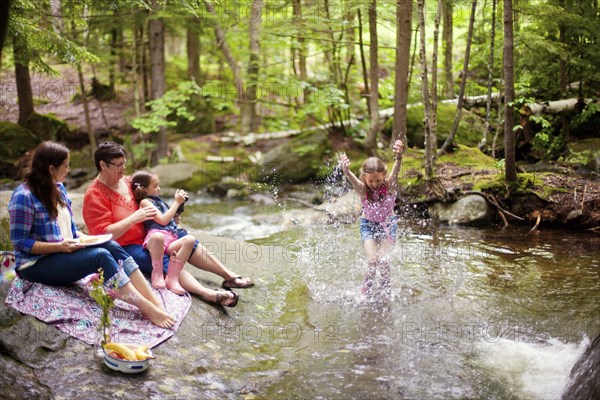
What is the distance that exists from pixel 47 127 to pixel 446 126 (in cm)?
1179

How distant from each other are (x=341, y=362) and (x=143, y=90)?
16115 mm

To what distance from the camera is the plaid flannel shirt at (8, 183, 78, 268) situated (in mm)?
4672

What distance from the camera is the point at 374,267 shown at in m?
6.60

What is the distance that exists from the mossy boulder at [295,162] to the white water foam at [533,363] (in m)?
9.67

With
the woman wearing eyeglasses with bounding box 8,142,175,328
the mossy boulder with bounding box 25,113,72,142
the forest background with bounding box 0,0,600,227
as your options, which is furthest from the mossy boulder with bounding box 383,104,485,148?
the mossy boulder with bounding box 25,113,72,142

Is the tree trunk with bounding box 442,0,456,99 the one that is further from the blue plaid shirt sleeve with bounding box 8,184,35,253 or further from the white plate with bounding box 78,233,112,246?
the blue plaid shirt sleeve with bounding box 8,184,35,253

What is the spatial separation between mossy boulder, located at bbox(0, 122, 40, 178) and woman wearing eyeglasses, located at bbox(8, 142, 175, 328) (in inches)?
461

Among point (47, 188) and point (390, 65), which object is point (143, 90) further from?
point (47, 188)

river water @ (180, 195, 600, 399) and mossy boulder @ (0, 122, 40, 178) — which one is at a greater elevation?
mossy boulder @ (0, 122, 40, 178)

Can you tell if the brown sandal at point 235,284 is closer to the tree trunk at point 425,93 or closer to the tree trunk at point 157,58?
the tree trunk at point 425,93

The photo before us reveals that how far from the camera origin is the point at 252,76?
1584 centimetres

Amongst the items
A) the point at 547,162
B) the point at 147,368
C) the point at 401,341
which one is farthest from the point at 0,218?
the point at 547,162

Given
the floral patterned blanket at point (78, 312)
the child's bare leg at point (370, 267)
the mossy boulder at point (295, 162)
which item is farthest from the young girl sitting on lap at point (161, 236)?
the mossy boulder at point (295, 162)

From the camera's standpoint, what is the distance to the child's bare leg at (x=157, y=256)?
562 centimetres
